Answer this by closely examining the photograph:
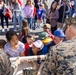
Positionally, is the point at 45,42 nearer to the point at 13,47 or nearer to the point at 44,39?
the point at 44,39

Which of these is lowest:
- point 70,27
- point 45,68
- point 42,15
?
point 42,15

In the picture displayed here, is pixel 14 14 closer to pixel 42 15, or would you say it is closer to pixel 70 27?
pixel 42 15

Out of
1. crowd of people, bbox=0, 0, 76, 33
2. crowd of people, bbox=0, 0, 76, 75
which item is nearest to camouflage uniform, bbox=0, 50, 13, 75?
crowd of people, bbox=0, 0, 76, 75

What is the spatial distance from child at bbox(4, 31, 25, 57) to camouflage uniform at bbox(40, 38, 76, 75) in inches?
107

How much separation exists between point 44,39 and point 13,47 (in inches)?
27.5

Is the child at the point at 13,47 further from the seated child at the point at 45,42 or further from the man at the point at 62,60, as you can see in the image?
the man at the point at 62,60

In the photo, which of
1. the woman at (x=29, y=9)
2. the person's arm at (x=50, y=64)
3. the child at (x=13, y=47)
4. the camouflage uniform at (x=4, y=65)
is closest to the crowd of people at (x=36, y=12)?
the woman at (x=29, y=9)

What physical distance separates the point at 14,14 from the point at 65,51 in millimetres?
8993

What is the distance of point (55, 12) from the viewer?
33.5 feet

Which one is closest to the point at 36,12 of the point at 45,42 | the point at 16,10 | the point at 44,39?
the point at 16,10

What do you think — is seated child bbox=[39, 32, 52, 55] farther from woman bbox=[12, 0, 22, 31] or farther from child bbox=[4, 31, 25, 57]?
woman bbox=[12, 0, 22, 31]

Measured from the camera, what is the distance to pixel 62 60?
114 inches

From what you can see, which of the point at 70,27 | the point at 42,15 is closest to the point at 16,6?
the point at 42,15

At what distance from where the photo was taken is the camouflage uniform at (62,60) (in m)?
2.89
